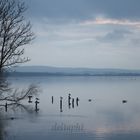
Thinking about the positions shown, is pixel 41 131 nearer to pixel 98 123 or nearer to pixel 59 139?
pixel 59 139

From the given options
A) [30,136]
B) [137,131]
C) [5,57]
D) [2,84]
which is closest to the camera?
[5,57]

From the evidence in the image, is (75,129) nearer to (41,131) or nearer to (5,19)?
(41,131)

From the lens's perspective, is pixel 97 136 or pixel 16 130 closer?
pixel 97 136

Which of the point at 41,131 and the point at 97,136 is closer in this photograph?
the point at 97,136

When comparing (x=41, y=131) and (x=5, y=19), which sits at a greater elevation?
(x=5, y=19)

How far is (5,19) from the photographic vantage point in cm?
2139

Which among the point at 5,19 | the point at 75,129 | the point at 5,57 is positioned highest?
the point at 5,19

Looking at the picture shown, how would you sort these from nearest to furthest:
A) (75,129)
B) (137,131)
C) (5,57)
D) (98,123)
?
(5,57) → (137,131) → (75,129) → (98,123)

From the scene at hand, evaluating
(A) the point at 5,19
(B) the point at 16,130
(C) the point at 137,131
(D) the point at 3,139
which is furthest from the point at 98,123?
(A) the point at 5,19

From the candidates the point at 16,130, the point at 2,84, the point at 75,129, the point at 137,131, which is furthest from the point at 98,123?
the point at 2,84

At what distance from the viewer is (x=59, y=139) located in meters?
29.7

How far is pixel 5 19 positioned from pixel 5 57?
6.99ft

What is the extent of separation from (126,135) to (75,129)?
21.3 ft

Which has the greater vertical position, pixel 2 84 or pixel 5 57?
pixel 5 57
